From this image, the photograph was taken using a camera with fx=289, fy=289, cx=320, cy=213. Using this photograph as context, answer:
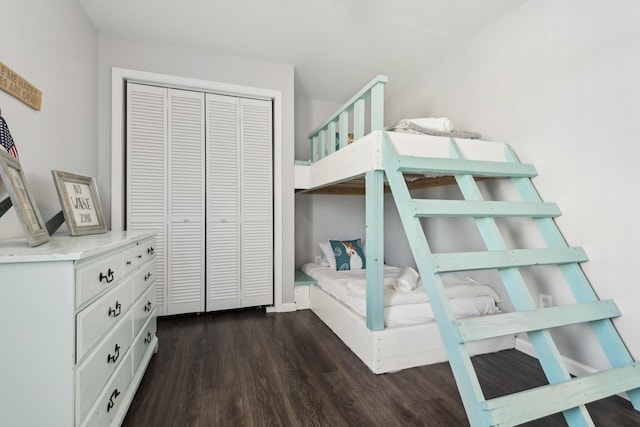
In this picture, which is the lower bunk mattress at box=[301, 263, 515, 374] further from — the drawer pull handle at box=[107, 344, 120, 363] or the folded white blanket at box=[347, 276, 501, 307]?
the drawer pull handle at box=[107, 344, 120, 363]

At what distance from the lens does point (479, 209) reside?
1566 millimetres

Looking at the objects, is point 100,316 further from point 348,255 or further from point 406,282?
Result: point 348,255

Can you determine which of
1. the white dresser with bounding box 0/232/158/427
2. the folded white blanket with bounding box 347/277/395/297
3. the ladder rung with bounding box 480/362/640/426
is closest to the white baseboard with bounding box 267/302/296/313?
the folded white blanket with bounding box 347/277/395/297

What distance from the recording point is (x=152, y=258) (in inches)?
75.5

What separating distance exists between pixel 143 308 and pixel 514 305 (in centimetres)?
201

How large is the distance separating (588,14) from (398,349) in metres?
2.28

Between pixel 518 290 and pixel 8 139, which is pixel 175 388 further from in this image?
pixel 518 290

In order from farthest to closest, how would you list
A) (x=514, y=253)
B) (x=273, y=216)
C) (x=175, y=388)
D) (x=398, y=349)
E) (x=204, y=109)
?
(x=273, y=216) → (x=204, y=109) → (x=398, y=349) → (x=175, y=388) → (x=514, y=253)

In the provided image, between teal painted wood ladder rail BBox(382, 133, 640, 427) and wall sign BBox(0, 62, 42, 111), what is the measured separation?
75.3 inches

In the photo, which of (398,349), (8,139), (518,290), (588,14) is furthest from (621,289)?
(8,139)

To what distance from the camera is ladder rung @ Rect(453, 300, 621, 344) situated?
1194 mm

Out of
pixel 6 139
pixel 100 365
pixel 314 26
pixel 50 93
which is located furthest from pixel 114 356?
pixel 314 26

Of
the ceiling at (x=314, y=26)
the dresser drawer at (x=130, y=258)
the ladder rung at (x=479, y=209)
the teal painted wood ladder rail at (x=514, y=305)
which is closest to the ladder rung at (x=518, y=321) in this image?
A: the teal painted wood ladder rail at (x=514, y=305)

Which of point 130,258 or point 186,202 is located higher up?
point 186,202
